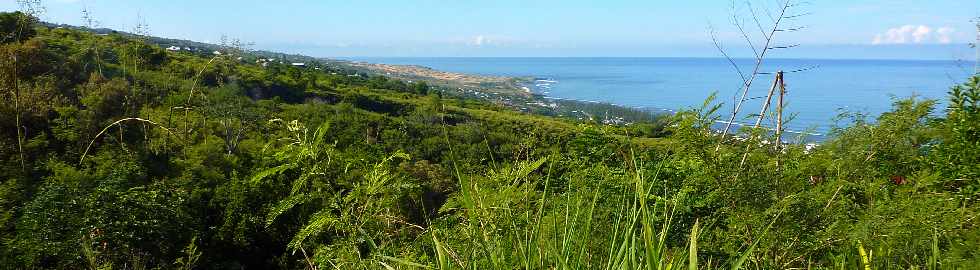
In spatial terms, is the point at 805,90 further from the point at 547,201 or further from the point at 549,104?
the point at 547,201

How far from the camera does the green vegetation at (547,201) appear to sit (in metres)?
1.42

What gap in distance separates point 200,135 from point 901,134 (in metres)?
18.2

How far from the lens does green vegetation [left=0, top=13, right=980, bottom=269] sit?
1.42m

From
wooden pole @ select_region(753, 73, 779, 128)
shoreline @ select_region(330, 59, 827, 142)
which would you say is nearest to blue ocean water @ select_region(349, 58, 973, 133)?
wooden pole @ select_region(753, 73, 779, 128)

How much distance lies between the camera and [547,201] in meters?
1.83

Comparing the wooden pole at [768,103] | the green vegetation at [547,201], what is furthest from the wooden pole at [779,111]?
the green vegetation at [547,201]

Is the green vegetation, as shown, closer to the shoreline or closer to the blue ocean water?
the shoreline

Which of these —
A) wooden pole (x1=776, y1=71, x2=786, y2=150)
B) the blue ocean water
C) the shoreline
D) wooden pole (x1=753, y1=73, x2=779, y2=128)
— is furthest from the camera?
the blue ocean water

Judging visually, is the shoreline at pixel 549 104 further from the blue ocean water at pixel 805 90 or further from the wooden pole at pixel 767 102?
the blue ocean water at pixel 805 90

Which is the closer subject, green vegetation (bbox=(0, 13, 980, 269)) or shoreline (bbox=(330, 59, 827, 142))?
green vegetation (bbox=(0, 13, 980, 269))

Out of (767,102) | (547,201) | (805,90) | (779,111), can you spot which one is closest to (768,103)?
(767,102)

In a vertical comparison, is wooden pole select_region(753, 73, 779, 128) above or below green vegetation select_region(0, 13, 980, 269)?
above

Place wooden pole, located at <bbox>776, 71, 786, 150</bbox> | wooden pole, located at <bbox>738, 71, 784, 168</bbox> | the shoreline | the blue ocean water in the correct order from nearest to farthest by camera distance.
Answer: wooden pole, located at <bbox>738, 71, 784, 168</bbox> → wooden pole, located at <bbox>776, 71, 786, 150</bbox> → the shoreline → the blue ocean water

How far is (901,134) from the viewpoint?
4848mm
